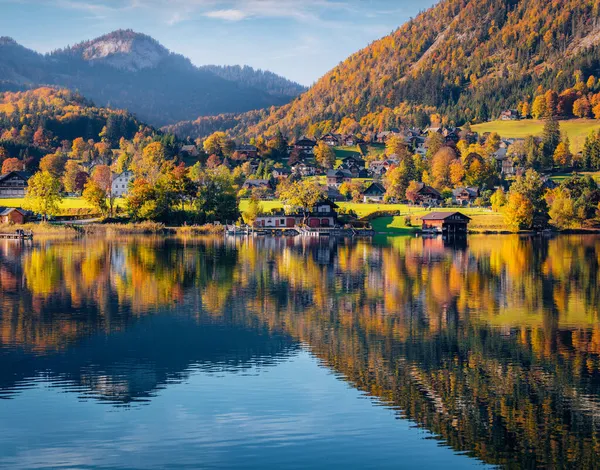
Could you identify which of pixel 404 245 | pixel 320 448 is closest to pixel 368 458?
pixel 320 448

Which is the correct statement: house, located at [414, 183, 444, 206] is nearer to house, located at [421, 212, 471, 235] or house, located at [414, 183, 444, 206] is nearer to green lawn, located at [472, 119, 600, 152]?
house, located at [421, 212, 471, 235]

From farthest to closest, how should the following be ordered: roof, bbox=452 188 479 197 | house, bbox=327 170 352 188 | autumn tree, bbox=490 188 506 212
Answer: house, bbox=327 170 352 188 < roof, bbox=452 188 479 197 < autumn tree, bbox=490 188 506 212

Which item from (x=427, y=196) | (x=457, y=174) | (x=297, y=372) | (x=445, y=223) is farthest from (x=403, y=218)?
(x=297, y=372)

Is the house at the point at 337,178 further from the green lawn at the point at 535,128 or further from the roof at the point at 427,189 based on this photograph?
the green lawn at the point at 535,128

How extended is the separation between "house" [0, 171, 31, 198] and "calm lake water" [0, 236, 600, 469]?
9435 cm

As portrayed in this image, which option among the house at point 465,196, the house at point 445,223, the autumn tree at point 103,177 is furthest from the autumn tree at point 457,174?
the autumn tree at point 103,177

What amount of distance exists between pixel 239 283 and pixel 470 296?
13.0 metres

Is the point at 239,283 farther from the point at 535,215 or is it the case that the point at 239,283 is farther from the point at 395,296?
the point at 535,215

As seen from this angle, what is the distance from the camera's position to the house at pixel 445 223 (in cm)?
10206

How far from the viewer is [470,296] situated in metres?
37.1

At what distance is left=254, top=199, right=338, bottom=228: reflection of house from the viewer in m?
108

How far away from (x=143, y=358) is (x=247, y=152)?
502ft

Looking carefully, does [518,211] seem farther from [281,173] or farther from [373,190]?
[281,173]

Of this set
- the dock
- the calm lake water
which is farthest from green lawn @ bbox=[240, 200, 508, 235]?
the calm lake water
